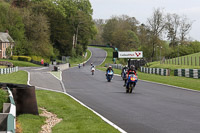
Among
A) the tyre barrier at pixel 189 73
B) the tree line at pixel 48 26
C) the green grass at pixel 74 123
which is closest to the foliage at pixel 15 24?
the tree line at pixel 48 26

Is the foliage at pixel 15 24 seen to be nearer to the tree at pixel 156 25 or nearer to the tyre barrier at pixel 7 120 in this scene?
the tree at pixel 156 25

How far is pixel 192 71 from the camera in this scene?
3703cm

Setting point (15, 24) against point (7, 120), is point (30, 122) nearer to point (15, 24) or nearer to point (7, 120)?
point (7, 120)

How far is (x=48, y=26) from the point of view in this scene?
97375 mm

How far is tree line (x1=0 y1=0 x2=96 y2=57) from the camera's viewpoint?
92.8 meters

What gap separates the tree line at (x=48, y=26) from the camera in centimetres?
9275

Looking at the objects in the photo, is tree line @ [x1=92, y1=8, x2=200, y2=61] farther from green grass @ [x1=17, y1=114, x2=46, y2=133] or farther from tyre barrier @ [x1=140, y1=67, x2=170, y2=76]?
green grass @ [x1=17, y1=114, x2=46, y2=133]

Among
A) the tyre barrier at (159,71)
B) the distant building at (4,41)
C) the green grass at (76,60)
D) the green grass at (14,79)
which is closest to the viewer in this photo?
the green grass at (14,79)

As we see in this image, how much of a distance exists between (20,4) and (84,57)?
27.8 metres

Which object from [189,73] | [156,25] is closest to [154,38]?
[156,25]

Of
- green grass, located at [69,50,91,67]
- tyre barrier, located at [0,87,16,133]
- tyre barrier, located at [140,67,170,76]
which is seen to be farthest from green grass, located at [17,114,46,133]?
green grass, located at [69,50,91,67]

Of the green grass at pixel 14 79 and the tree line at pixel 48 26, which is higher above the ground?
the tree line at pixel 48 26

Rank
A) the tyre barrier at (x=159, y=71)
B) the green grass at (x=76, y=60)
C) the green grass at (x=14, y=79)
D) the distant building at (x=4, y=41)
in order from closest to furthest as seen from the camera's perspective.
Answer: the green grass at (x=14, y=79), the tyre barrier at (x=159, y=71), the distant building at (x=4, y=41), the green grass at (x=76, y=60)

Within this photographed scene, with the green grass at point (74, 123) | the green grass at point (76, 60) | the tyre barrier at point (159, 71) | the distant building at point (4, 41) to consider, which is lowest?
the green grass at point (74, 123)
